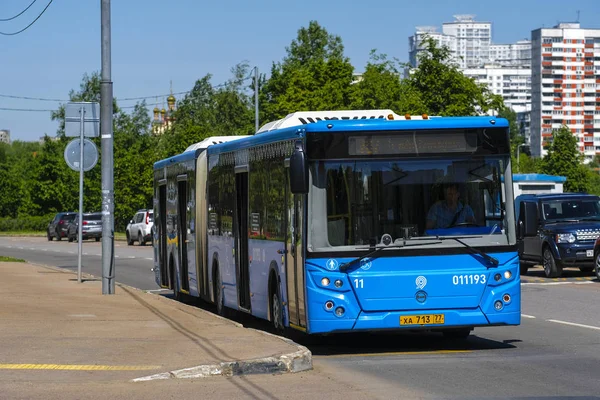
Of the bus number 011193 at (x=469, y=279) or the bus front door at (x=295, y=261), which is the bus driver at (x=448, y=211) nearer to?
the bus number 011193 at (x=469, y=279)

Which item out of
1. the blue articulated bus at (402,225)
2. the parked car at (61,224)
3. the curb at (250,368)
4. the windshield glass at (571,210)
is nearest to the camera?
the curb at (250,368)

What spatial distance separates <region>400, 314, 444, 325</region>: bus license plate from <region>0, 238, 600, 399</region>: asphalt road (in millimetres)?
356

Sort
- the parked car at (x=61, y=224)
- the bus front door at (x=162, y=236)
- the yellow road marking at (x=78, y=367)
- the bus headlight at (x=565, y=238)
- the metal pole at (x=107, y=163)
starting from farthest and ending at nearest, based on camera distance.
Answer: the parked car at (x=61, y=224) → the bus headlight at (x=565, y=238) → the bus front door at (x=162, y=236) → the metal pole at (x=107, y=163) → the yellow road marking at (x=78, y=367)

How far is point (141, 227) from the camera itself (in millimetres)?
60094

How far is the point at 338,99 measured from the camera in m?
72.9

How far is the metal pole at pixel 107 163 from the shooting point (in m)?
21.1

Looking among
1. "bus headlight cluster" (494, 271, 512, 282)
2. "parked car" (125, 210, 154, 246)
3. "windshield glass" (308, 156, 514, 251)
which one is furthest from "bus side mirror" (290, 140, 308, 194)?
"parked car" (125, 210, 154, 246)

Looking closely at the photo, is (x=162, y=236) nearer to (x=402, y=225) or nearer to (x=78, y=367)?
(x=402, y=225)

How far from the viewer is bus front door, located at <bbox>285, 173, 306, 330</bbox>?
44.1 ft

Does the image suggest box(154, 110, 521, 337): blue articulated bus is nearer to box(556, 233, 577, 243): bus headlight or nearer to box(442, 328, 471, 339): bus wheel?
box(442, 328, 471, 339): bus wheel

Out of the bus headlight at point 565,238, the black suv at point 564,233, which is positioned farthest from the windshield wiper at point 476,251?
the bus headlight at point 565,238

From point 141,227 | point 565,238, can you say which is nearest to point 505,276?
point 565,238

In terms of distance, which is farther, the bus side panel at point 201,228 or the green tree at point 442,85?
the green tree at point 442,85

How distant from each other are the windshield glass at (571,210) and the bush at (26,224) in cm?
8733
